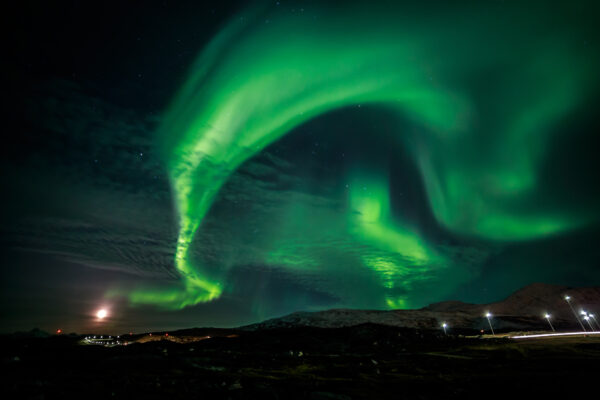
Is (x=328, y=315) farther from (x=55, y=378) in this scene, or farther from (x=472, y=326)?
(x=55, y=378)

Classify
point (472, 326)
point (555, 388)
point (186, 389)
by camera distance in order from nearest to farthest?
point (555, 388) < point (186, 389) < point (472, 326)

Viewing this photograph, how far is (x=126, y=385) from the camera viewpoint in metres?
15.2

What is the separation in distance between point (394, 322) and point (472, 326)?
119ft

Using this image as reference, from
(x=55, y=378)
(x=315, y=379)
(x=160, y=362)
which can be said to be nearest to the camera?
(x=55, y=378)

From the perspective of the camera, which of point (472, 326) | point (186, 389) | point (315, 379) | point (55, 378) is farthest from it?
point (472, 326)

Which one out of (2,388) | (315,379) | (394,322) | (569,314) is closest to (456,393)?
(315,379)

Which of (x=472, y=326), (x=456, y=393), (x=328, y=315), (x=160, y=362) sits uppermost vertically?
(x=328, y=315)

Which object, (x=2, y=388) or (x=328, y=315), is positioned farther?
(x=328, y=315)

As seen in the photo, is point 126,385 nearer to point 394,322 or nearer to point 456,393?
point 456,393

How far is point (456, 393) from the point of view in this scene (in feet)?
43.9

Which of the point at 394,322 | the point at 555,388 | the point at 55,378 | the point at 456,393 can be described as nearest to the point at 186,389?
the point at 55,378

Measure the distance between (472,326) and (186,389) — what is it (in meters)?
156

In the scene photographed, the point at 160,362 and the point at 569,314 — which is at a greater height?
the point at 569,314

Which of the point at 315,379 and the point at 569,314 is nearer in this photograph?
the point at 315,379
